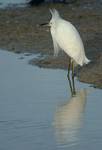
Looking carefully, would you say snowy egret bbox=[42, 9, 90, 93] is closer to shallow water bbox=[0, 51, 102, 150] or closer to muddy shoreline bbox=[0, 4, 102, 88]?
muddy shoreline bbox=[0, 4, 102, 88]

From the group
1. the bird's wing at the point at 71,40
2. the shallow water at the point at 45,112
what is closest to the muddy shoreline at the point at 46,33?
the bird's wing at the point at 71,40

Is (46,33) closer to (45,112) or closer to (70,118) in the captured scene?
(45,112)

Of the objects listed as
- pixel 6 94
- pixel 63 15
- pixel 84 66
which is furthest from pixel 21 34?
pixel 6 94

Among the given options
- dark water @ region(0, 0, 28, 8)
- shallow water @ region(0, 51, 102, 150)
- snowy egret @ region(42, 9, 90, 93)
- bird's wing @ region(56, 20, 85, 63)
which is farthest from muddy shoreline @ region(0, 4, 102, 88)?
dark water @ region(0, 0, 28, 8)

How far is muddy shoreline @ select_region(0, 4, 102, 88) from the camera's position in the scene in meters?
14.7

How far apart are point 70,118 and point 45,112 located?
55cm

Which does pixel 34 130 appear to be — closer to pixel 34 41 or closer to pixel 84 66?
pixel 84 66

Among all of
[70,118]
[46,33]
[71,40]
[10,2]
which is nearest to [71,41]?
[71,40]

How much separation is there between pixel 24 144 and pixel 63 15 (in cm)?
1192

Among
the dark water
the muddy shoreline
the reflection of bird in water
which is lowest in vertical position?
the dark water

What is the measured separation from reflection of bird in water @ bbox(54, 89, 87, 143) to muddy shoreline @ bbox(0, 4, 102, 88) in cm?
95

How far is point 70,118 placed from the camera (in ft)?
34.3

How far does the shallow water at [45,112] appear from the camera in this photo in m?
9.20

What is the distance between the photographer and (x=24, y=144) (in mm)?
9094
